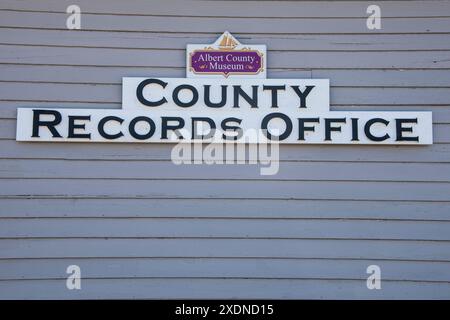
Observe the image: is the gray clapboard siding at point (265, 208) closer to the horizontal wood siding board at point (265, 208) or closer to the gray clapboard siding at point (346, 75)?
the horizontal wood siding board at point (265, 208)

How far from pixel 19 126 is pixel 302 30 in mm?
2253

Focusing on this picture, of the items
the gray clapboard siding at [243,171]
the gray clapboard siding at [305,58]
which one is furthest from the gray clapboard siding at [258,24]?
the gray clapboard siding at [243,171]

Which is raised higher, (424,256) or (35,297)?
(424,256)

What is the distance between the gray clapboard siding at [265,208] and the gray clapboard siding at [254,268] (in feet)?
1.09

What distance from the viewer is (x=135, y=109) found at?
14.4 ft

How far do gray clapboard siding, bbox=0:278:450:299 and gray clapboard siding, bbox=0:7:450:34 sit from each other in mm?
1897

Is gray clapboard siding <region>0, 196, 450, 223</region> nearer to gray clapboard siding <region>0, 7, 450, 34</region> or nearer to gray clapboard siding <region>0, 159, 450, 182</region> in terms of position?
gray clapboard siding <region>0, 159, 450, 182</region>

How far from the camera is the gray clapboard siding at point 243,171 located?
4340 millimetres

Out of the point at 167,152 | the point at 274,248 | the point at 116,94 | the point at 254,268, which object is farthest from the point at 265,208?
the point at 116,94

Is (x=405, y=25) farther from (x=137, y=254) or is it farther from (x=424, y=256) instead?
(x=137, y=254)

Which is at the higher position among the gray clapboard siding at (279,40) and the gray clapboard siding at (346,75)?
the gray clapboard siding at (279,40)

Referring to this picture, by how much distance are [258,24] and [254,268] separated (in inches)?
73.1

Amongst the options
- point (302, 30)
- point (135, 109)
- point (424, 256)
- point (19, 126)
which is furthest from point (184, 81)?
point (424, 256)
